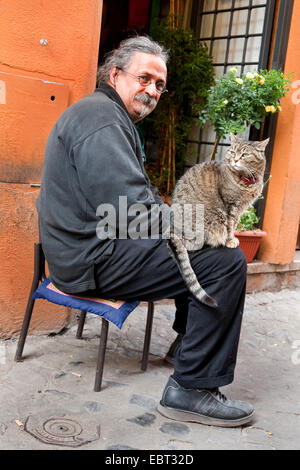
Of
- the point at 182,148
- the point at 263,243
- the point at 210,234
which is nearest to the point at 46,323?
the point at 210,234

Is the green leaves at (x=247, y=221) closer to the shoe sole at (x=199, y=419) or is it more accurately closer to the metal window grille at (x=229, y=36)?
the metal window grille at (x=229, y=36)

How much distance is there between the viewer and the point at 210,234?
233cm

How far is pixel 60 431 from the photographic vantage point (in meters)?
2.02

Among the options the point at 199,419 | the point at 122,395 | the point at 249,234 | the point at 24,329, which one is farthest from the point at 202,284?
the point at 249,234

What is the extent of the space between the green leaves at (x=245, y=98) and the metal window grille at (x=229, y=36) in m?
0.43

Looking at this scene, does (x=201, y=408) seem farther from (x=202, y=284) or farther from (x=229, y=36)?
(x=229, y=36)

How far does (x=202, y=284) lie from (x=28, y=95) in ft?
4.82

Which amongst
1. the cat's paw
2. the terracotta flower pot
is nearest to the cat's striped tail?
the cat's paw

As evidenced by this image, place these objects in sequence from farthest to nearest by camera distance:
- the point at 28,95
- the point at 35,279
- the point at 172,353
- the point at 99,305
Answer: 1. the point at 172,353
2. the point at 28,95
3. the point at 35,279
4. the point at 99,305

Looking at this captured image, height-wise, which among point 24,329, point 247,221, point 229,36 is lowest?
point 24,329

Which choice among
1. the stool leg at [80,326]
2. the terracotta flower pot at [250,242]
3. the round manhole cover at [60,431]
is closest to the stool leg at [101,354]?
the round manhole cover at [60,431]

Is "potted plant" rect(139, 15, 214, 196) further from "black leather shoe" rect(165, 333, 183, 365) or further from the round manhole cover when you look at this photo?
the round manhole cover
